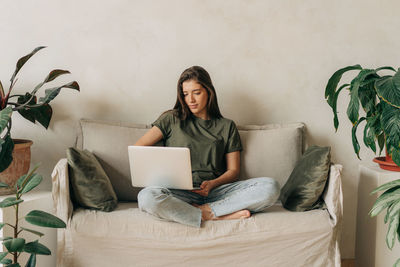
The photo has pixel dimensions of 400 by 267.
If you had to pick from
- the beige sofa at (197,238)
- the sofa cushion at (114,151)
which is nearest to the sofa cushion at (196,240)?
the beige sofa at (197,238)

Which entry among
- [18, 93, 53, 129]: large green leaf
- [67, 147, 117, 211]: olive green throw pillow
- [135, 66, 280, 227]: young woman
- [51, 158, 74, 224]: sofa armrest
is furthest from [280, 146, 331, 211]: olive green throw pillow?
[18, 93, 53, 129]: large green leaf

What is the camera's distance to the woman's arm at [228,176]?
7.59 feet

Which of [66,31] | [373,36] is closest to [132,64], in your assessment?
[66,31]

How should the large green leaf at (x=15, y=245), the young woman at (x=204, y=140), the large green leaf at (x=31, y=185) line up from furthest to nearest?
the young woman at (x=204, y=140), the large green leaf at (x=31, y=185), the large green leaf at (x=15, y=245)

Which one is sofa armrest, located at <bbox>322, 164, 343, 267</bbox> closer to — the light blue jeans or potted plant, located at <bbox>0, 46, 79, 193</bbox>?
the light blue jeans

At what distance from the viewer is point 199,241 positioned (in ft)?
6.69

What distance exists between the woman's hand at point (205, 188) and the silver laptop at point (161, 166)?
0.20 meters

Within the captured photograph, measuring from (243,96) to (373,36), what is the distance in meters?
0.91

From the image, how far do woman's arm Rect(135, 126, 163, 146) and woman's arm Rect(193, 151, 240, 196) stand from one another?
0.38 m

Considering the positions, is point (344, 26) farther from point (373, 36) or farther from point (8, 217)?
point (8, 217)

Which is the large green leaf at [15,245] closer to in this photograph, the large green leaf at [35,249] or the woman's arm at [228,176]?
the large green leaf at [35,249]

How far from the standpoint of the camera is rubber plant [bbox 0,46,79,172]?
2.04 m

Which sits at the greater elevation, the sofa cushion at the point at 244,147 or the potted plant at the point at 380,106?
the potted plant at the point at 380,106

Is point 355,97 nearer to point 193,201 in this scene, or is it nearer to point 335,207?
point 335,207
